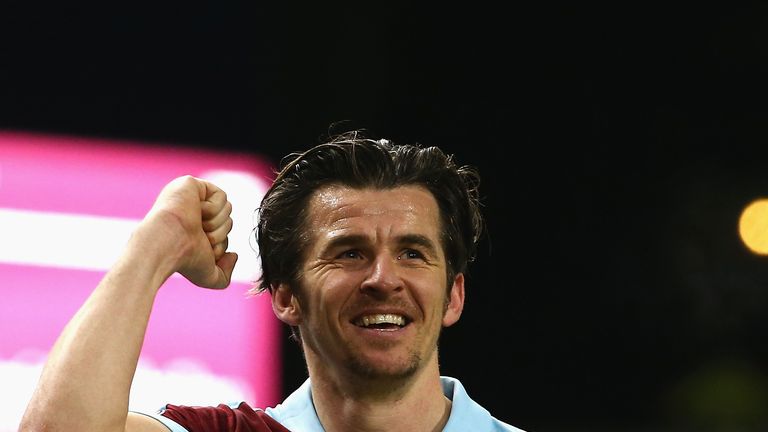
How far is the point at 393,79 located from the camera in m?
4.61

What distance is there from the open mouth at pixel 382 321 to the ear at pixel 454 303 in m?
0.20

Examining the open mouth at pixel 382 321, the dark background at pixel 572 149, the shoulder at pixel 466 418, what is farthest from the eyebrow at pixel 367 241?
the dark background at pixel 572 149

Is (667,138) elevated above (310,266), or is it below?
above

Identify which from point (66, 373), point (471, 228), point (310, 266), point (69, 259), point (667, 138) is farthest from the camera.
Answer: point (667, 138)

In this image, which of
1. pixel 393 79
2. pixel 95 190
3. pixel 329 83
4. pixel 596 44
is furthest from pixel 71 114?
pixel 596 44

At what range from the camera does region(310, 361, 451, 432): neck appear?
228 centimetres

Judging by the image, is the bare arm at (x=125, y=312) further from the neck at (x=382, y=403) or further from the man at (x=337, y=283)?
the neck at (x=382, y=403)

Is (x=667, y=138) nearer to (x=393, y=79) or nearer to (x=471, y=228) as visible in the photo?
(x=393, y=79)

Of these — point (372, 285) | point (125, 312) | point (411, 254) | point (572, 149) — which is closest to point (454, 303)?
point (411, 254)

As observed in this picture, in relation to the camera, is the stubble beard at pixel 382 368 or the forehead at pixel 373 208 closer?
the stubble beard at pixel 382 368

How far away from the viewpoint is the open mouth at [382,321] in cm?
→ 222

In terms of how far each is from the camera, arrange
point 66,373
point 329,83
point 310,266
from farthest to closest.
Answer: point 329,83, point 310,266, point 66,373

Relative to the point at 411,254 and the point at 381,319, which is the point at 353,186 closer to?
the point at 411,254

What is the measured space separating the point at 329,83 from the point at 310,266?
2109 millimetres
